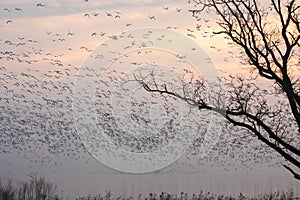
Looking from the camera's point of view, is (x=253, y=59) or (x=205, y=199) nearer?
(x=253, y=59)

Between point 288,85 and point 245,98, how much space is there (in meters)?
1.52

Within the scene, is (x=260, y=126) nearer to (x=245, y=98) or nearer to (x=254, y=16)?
(x=245, y=98)

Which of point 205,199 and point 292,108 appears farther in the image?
point 205,199

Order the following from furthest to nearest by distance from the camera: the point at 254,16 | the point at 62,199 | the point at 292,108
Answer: the point at 62,199
the point at 254,16
the point at 292,108

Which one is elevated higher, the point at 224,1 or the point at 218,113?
the point at 224,1

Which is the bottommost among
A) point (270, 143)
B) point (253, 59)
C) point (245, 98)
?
point (270, 143)

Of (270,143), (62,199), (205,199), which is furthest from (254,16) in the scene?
(62,199)

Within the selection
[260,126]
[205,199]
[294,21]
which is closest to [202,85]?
[260,126]

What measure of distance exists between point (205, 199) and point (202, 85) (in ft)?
19.7

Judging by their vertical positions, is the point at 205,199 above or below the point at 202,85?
below

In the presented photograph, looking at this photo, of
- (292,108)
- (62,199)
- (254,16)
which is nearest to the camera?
(292,108)

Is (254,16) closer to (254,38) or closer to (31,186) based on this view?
(254,38)

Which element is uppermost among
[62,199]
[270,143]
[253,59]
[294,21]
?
[294,21]

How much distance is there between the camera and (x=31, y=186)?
24719mm
